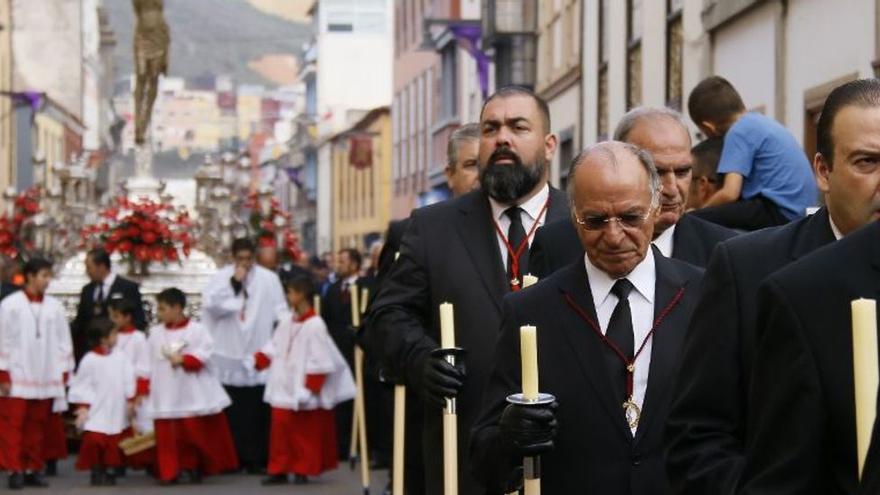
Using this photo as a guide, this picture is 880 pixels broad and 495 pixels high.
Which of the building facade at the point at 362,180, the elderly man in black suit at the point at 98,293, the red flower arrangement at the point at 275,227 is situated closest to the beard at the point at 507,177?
the elderly man in black suit at the point at 98,293

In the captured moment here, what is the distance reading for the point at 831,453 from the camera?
3596 millimetres

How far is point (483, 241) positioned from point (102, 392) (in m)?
10.2

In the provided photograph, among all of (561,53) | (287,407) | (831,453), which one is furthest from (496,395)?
(561,53)

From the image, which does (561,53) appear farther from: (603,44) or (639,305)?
(639,305)

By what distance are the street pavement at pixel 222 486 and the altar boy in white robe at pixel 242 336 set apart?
44cm

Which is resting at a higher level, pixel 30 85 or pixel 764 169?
pixel 30 85

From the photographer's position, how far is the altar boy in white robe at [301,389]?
17641mm

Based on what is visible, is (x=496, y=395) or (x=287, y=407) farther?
(x=287, y=407)

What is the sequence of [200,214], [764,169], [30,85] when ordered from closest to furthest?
1. [764,169]
2. [200,214]
3. [30,85]

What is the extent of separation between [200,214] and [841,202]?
75.8 feet

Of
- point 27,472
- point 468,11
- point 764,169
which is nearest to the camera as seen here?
point 764,169

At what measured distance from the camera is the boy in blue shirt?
8.41 m

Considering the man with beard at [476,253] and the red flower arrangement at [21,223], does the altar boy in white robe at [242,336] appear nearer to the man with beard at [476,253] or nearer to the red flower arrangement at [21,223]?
the red flower arrangement at [21,223]

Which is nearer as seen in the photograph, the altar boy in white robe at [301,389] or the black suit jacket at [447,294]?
the black suit jacket at [447,294]
